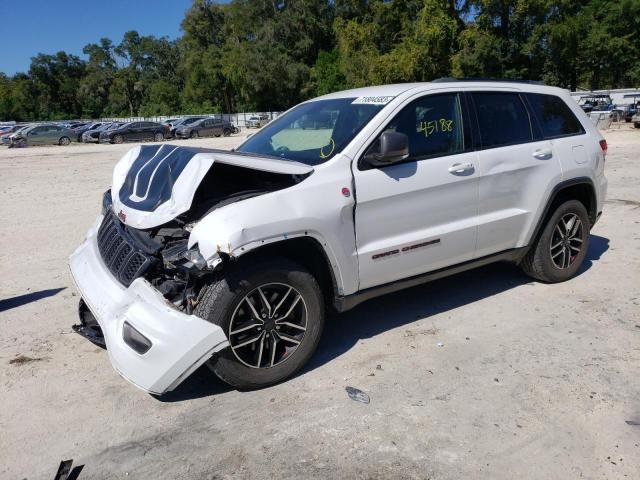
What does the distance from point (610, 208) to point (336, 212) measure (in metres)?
6.63

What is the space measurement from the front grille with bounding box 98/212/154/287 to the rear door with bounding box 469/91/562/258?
8.70 feet

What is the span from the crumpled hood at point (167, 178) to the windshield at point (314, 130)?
0.37 m

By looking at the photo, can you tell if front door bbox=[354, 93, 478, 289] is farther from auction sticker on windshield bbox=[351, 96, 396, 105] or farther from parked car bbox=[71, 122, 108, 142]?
parked car bbox=[71, 122, 108, 142]

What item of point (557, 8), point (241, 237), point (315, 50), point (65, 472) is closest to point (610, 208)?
point (241, 237)

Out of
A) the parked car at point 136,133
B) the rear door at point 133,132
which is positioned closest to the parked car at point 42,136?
the parked car at point 136,133

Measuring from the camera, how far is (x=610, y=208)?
8.55m

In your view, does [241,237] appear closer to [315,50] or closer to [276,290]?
[276,290]

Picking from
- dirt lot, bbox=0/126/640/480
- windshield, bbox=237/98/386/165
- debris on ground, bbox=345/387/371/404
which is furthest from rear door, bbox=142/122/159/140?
debris on ground, bbox=345/387/371/404

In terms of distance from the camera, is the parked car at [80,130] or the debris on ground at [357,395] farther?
the parked car at [80,130]

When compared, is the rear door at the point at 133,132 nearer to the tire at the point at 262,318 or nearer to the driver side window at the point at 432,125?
the driver side window at the point at 432,125

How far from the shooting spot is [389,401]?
3426 mm

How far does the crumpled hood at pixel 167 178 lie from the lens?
10.9 ft

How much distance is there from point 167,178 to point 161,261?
551 millimetres

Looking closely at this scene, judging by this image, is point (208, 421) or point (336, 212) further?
point (336, 212)
